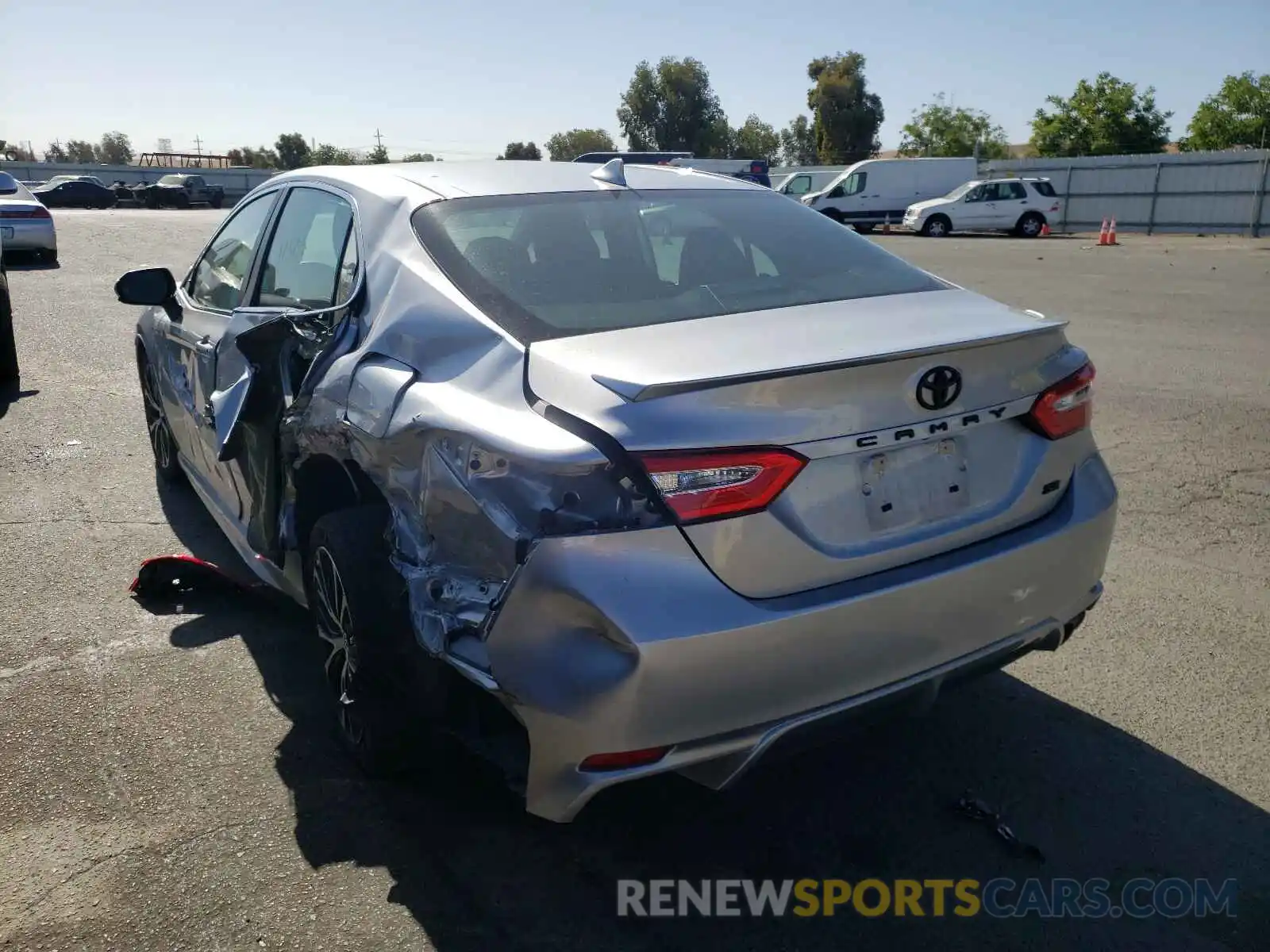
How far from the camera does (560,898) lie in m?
2.73

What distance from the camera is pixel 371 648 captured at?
9.67 ft

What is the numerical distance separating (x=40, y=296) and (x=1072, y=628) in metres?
15.1

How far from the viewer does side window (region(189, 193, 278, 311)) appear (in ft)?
14.4

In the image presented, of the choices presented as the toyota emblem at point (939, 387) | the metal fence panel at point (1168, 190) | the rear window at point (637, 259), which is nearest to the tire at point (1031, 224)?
the metal fence panel at point (1168, 190)

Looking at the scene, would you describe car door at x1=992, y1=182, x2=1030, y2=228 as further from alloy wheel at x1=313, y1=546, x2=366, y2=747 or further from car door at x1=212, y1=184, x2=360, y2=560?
Result: alloy wheel at x1=313, y1=546, x2=366, y2=747

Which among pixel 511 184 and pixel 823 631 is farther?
pixel 511 184

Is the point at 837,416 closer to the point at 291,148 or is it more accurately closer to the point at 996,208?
the point at 996,208

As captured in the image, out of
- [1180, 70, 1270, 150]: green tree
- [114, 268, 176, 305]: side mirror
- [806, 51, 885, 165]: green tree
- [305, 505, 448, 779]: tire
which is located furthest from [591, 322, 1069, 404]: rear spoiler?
[806, 51, 885, 165]: green tree

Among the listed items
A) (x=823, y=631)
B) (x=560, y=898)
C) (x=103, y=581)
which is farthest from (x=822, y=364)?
(x=103, y=581)

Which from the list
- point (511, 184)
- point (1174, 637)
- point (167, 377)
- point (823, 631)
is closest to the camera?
point (823, 631)

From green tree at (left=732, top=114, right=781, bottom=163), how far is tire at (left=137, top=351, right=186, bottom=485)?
99.8m

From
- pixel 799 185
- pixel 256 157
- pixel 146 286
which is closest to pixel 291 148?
pixel 256 157

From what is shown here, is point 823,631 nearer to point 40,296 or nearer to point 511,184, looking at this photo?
point 511,184

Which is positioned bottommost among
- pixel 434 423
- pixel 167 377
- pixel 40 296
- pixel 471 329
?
pixel 40 296
